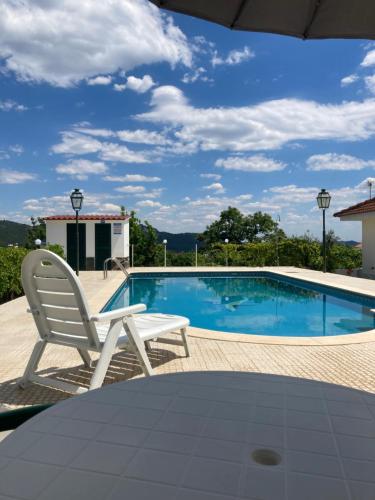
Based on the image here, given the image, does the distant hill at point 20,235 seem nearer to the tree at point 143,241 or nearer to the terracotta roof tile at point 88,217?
the tree at point 143,241

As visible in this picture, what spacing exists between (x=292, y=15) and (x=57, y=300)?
8.41ft

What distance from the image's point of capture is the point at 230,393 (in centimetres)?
131

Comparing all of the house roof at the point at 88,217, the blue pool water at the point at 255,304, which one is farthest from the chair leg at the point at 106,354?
the house roof at the point at 88,217

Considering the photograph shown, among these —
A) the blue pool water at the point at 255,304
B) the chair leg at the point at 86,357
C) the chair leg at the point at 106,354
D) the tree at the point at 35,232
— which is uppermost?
the tree at the point at 35,232

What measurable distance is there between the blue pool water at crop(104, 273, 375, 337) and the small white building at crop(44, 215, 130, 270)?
3.16m

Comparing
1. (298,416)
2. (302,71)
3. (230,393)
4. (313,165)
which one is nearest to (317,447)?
(298,416)

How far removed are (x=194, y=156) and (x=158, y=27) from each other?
1796 cm

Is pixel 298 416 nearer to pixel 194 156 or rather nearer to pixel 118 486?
pixel 118 486

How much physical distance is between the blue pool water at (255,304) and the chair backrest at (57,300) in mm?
4498

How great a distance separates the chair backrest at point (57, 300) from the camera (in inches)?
111

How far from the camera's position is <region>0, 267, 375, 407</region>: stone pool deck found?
3346 mm

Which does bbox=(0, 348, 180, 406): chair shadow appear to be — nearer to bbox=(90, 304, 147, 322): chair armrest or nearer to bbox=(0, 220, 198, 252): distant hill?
bbox=(90, 304, 147, 322): chair armrest

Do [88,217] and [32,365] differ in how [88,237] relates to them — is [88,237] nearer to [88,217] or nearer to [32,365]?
[88,217]

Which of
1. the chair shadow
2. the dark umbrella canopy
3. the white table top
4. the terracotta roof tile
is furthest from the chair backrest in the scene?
the terracotta roof tile
